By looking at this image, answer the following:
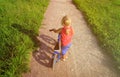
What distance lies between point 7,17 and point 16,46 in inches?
77.7

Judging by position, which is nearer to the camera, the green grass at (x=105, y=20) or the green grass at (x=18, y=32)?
the green grass at (x=18, y=32)

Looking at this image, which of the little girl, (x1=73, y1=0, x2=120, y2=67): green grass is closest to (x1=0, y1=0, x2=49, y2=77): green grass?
the little girl

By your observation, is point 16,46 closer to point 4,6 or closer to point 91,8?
point 4,6

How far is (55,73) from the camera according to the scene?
5.18 m

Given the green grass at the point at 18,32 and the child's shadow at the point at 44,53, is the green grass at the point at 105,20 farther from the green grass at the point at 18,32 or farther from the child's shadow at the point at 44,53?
the green grass at the point at 18,32

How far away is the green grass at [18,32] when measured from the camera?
510cm

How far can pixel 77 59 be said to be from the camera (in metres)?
5.80

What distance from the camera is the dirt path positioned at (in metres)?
5.27

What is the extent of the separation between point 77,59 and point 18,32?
199cm

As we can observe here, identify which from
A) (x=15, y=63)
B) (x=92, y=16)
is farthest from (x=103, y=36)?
(x=15, y=63)

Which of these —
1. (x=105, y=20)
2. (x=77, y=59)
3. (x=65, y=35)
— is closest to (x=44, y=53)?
(x=77, y=59)

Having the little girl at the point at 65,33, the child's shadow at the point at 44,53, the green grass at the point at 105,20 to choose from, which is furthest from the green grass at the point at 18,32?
the green grass at the point at 105,20

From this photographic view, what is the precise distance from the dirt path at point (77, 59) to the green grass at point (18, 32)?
0.25m

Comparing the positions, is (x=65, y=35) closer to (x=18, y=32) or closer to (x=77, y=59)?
(x=77, y=59)
